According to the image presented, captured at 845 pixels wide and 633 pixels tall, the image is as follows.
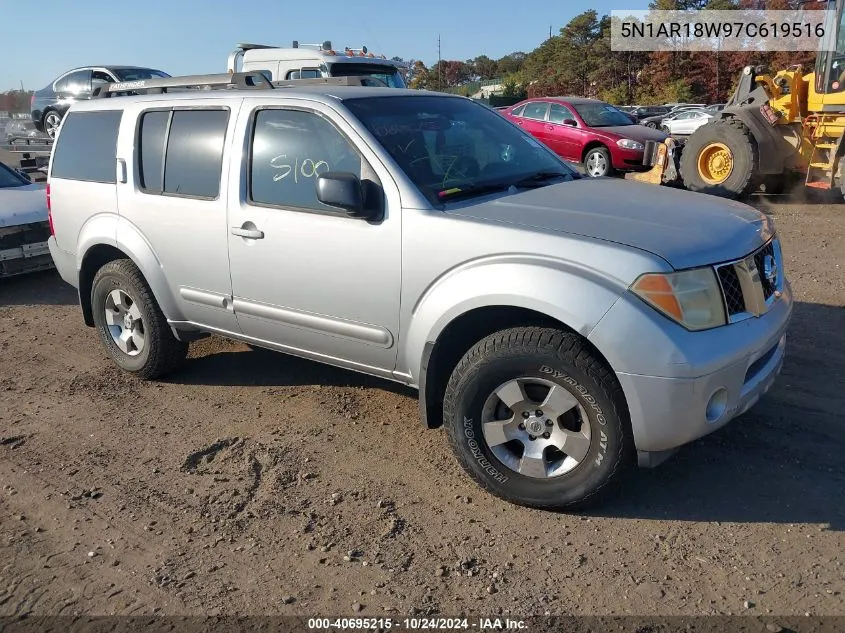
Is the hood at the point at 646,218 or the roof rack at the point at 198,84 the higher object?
the roof rack at the point at 198,84

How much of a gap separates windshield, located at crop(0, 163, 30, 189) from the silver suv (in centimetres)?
419

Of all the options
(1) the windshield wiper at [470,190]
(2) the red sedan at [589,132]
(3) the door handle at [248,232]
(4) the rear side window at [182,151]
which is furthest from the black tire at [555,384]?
(2) the red sedan at [589,132]

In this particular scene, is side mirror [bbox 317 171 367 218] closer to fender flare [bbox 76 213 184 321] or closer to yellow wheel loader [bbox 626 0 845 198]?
fender flare [bbox 76 213 184 321]

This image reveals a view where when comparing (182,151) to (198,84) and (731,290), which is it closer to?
(198,84)

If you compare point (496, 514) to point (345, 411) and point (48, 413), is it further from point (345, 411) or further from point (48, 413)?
point (48, 413)

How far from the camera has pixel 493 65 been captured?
252ft

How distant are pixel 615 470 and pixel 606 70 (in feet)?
162

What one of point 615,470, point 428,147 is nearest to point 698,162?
point 428,147

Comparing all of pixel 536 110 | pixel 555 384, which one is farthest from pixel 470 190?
pixel 536 110

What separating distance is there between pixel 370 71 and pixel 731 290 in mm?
10986

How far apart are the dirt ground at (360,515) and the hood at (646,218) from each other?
117 centimetres

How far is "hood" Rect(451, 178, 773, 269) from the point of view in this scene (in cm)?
311

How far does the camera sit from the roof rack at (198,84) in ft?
15.3

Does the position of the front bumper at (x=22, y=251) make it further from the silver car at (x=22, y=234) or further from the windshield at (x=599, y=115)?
the windshield at (x=599, y=115)
